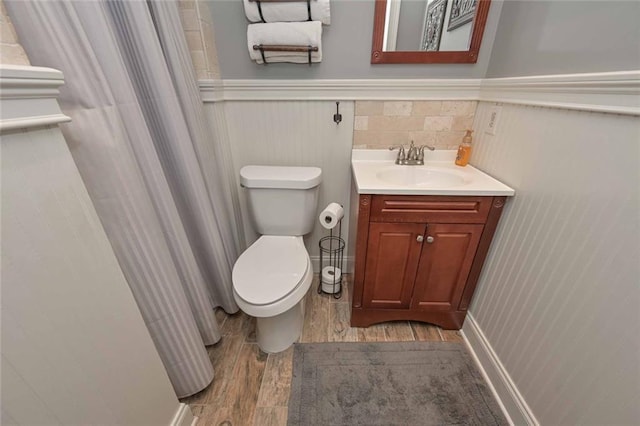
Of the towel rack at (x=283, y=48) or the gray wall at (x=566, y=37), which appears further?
the towel rack at (x=283, y=48)

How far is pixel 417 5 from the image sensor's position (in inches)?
48.3

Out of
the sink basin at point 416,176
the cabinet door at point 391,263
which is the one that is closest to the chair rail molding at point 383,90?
the sink basin at point 416,176

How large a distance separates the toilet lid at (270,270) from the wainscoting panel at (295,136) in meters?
0.49

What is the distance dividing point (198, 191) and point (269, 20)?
0.89 meters

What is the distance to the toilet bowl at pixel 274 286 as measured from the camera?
1043 millimetres

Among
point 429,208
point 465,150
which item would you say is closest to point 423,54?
point 465,150

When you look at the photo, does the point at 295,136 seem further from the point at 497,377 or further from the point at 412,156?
the point at 497,377

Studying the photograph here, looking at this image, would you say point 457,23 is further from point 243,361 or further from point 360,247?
point 243,361

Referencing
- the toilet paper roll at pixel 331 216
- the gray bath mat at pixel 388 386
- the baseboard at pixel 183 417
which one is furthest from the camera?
the toilet paper roll at pixel 331 216

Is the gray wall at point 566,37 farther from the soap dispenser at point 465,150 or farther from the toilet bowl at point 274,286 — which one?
the toilet bowl at point 274,286

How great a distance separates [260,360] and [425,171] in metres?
1.33

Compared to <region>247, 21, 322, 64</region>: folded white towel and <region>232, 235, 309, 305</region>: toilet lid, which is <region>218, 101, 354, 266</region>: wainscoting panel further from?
<region>232, 235, 309, 305</region>: toilet lid

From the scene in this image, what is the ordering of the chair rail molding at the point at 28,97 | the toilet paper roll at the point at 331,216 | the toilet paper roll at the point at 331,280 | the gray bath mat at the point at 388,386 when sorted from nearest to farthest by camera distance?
the chair rail molding at the point at 28,97 < the gray bath mat at the point at 388,386 < the toilet paper roll at the point at 331,216 < the toilet paper roll at the point at 331,280

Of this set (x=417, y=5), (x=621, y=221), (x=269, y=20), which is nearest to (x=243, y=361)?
(x=621, y=221)
